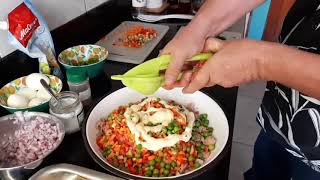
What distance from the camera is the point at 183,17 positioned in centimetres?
140

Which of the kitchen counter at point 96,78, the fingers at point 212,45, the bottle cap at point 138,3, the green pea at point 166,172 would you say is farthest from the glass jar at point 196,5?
the green pea at point 166,172

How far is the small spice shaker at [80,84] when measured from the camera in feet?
2.72

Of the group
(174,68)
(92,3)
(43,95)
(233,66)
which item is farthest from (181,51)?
(92,3)

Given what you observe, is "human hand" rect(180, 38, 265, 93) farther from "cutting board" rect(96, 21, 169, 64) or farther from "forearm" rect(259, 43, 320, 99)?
"cutting board" rect(96, 21, 169, 64)

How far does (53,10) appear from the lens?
3.28ft

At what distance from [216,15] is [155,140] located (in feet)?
1.21

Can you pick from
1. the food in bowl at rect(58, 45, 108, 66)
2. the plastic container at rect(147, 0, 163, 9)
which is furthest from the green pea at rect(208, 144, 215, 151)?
the plastic container at rect(147, 0, 163, 9)

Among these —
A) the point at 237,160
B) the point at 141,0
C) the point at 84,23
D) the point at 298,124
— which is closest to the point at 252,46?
the point at 298,124

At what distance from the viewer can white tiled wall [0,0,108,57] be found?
83 centimetres

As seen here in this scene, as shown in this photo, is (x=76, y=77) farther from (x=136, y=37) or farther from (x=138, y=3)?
(x=138, y=3)

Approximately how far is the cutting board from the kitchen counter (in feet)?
0.07

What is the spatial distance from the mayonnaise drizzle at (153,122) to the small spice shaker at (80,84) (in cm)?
15

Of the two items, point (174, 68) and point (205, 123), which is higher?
point (174, 68)

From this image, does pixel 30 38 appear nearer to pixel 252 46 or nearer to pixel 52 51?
pixel 52 51
